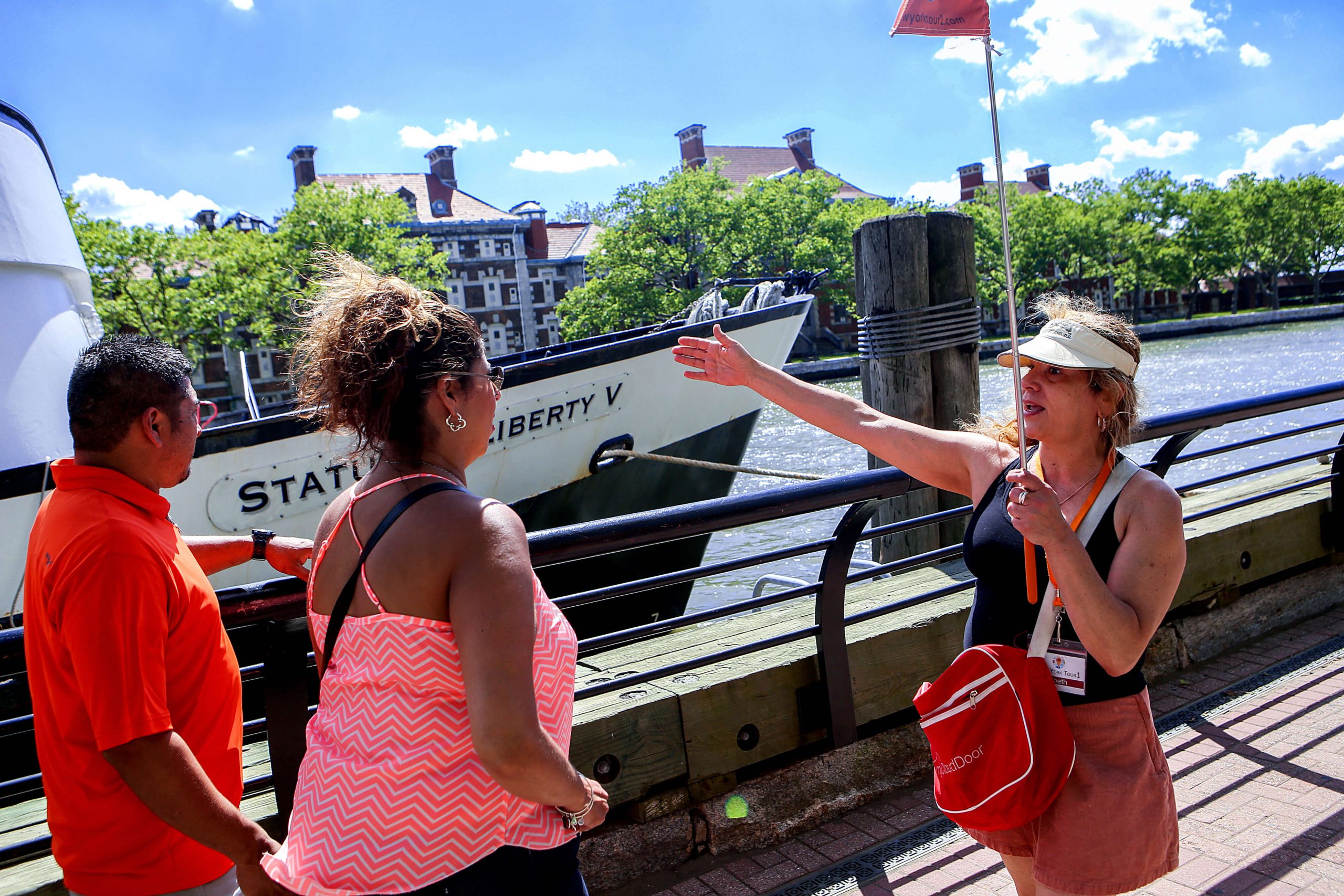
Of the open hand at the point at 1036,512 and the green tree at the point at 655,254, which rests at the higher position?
the green tree at the point at 655,254

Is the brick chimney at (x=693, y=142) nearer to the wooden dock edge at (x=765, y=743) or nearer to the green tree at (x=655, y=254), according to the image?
the green tree at (x=655, y=254)

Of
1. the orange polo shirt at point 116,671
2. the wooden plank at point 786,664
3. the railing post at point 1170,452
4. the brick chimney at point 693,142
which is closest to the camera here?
the orange polo shirt at point 116,671

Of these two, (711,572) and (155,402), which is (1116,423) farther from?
(155,402)

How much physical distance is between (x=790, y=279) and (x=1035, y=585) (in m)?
8.09

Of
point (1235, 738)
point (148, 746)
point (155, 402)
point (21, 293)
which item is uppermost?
point (21, 293)

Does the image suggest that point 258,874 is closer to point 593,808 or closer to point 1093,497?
point 593,808

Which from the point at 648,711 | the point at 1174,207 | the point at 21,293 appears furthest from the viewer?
Answer: the point at 1174,207

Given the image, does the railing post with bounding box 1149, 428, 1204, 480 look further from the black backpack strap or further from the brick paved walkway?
the black backpack strap

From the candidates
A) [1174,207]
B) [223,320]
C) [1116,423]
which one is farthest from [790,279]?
[1174,207]

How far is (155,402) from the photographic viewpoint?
5.94ft

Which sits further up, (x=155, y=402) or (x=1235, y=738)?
(x=155, y=402)

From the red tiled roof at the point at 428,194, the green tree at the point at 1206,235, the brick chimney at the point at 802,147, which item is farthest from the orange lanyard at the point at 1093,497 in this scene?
the brick chimney at the point at 802,147

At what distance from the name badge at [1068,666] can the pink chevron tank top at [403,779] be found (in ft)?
3.55

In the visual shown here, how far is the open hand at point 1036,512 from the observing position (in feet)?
5.76
